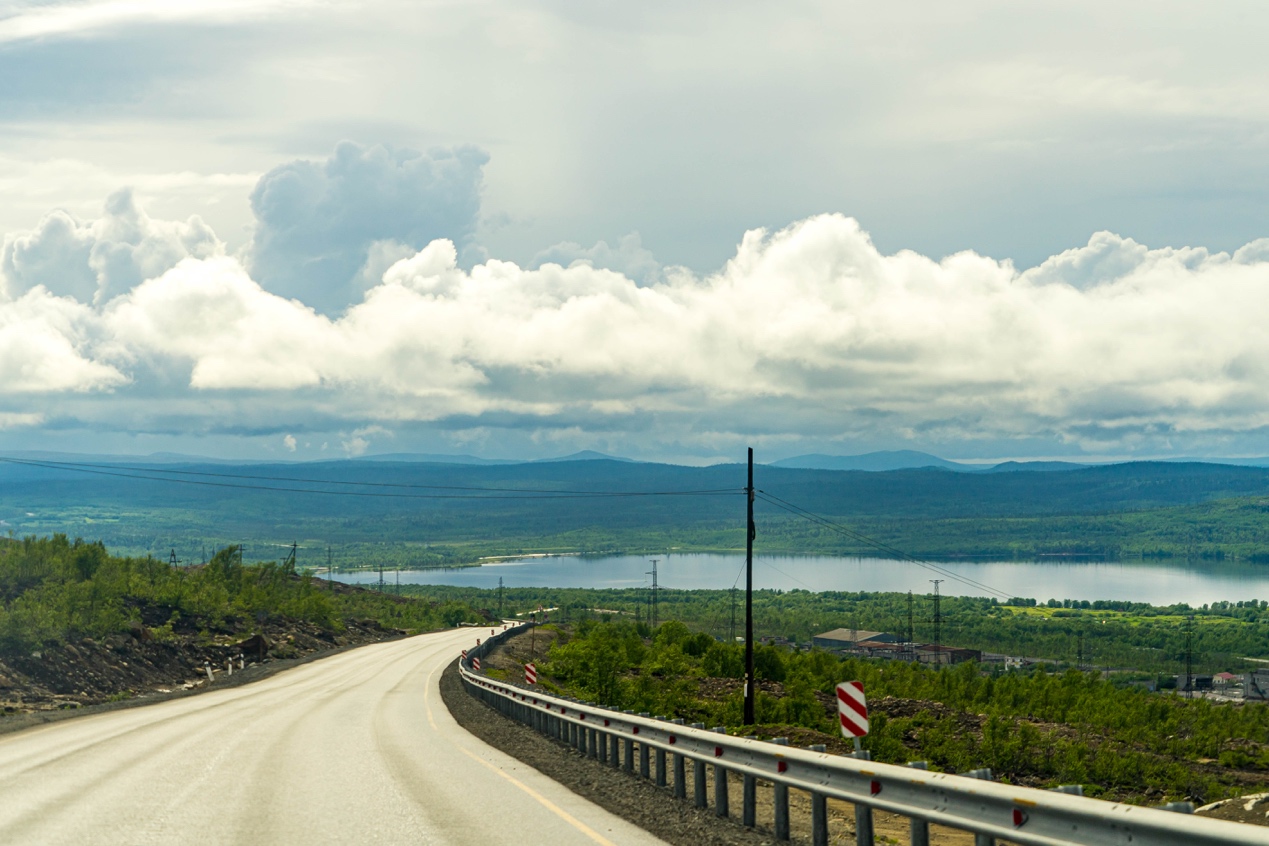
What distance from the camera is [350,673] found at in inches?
2002

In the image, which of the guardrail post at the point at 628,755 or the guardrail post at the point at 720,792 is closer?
the guardrail post at the point at 720,792

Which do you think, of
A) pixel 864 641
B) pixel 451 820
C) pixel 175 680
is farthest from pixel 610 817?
pixel 864 641

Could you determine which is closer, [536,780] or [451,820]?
[451,820]

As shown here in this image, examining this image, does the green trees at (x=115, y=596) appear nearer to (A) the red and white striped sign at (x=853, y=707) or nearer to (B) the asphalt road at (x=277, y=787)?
(B) the asphalt road at (x=277, y=787)

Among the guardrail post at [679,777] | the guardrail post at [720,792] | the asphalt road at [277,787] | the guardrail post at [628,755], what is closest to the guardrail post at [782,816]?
the asphalt road at [277,787]

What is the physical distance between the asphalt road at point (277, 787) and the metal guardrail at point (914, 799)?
1232mm

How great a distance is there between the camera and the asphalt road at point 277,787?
34.6 feet

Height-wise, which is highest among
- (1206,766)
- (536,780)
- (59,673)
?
(536,780)

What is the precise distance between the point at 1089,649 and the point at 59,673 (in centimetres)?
15423

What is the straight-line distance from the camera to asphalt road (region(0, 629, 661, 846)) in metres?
10.5

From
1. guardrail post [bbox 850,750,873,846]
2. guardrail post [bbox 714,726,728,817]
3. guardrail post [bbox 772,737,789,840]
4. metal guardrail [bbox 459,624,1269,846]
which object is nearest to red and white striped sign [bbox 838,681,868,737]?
metal guardrail [bbox 459,624,1269,846]

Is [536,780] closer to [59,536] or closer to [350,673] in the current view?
Answer: [350,673]

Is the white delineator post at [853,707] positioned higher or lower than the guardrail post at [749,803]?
higher

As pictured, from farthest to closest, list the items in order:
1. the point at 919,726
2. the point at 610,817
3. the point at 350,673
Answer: the point at 350,673 < the point at 919,726 < the point at 610,817
